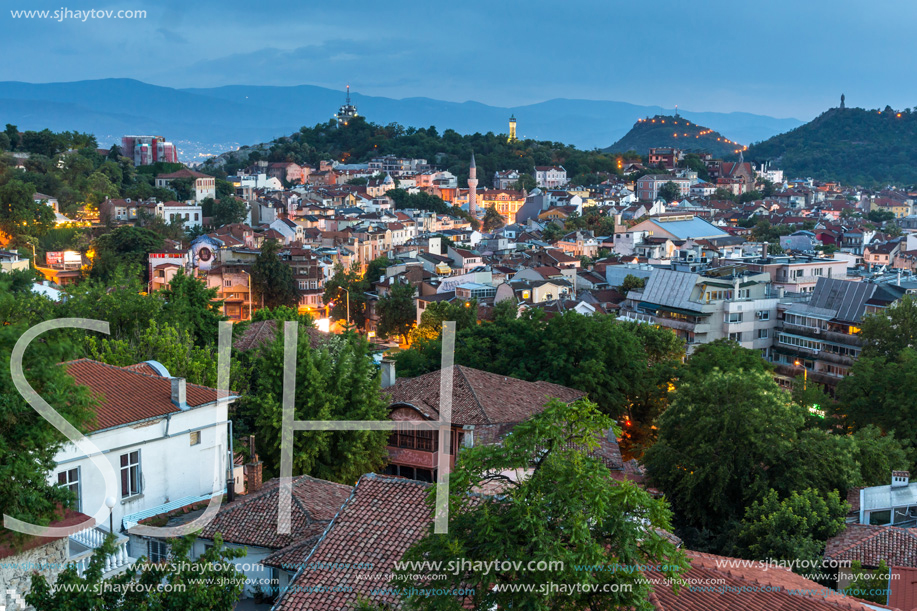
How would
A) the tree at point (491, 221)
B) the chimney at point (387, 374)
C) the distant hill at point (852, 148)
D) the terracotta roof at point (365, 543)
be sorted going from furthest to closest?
1. the distant hill at point (852, 148)
2. the tree at point (491, 221)
3. the chimney at point (387, 374)
4. the terracotta roof at point (365, 543)

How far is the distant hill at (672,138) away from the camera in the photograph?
171000 millimetres

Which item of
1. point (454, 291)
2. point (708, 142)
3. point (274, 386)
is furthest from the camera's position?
point (708, 142)

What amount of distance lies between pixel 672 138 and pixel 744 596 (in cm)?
17693

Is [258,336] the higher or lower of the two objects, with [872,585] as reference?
higher

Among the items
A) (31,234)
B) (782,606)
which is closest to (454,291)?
(31,234)

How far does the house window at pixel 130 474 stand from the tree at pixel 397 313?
29560 millimetres

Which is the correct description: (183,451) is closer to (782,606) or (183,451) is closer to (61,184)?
(782,606)

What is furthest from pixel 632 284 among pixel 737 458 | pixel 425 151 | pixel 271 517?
pixel 425 151

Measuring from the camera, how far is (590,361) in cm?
1998

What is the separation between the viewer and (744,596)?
7.99m

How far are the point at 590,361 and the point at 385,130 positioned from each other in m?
101

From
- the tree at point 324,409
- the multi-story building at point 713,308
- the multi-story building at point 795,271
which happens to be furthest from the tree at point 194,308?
the multi-story building at point 795,271

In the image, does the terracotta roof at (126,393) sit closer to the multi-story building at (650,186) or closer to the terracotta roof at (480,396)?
the terracotta roof at (480,396)

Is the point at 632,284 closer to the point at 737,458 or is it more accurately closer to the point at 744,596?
the point at 737,458
